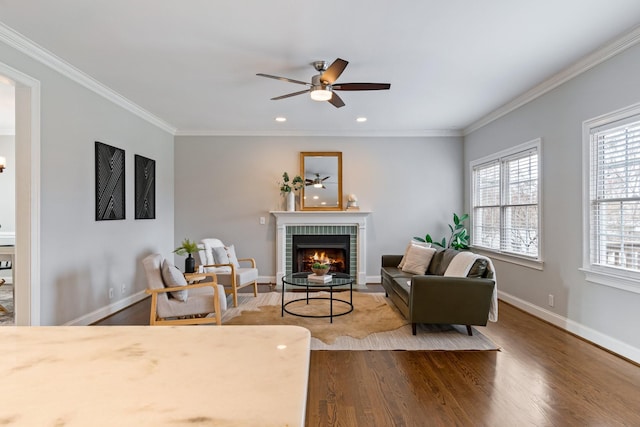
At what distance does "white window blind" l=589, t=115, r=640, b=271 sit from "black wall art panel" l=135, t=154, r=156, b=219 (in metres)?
5.25

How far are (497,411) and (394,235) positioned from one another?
4217 millimetres

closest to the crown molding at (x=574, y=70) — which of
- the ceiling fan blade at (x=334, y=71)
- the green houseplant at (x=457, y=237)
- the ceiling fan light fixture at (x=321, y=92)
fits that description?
the green houseplant at (x=457, y=237)

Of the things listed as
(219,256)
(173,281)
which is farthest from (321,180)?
(173,281)

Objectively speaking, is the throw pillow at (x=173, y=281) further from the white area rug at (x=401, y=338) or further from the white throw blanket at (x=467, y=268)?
the white throw blanket at (x=467, y=268)

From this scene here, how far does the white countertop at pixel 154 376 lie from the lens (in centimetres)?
61

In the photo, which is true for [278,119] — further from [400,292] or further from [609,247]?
[609,247]

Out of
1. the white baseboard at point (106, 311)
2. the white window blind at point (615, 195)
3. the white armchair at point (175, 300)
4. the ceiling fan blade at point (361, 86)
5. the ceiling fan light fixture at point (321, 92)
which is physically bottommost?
the white baseboard at point (106, 311)

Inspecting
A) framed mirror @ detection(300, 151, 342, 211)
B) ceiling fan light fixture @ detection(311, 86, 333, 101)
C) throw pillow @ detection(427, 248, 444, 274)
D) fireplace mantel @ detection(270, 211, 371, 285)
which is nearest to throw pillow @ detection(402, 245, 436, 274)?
throw pillow @ detection(427, 248, 444, 274)

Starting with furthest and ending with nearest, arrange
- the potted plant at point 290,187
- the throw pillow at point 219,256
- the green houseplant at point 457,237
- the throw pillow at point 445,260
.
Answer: the potted plant at point 290,187, the green houseplant at point 457,237, the throw pillow at point 219,256, the throw pillow at point 445,260

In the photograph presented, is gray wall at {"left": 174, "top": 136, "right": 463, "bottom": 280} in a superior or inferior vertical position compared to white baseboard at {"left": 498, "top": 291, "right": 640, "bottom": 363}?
superior

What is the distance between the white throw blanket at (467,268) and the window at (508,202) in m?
1.01

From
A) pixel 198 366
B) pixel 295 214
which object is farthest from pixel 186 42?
pixel 295 214

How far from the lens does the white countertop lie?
61cm

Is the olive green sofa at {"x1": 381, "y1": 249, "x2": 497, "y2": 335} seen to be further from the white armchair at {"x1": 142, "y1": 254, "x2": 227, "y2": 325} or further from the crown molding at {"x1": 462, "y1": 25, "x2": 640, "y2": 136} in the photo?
the crown molding at {"x1": 462, "y1": 25, "x2": 640, "y2": 136}
